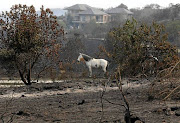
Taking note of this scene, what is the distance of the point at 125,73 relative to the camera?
18250mm

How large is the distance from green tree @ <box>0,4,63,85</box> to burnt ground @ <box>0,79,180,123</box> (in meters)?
3.14

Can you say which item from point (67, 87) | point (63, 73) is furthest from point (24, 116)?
point (63, 73)

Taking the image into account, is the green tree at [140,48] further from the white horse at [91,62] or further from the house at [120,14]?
the house at [120,14]

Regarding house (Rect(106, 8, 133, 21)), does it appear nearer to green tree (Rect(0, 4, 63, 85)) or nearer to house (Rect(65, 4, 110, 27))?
house (Rect(65, 4, 110, 27))

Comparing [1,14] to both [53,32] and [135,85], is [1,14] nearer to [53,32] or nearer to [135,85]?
[53,32]

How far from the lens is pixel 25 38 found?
15734 millimetres

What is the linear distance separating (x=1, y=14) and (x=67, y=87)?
19.2 feet

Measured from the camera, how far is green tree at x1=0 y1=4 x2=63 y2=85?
15.9m

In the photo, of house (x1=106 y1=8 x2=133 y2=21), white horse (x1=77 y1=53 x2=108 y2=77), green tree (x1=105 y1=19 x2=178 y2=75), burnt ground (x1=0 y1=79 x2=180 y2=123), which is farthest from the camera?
house (x1=106 y1=8 x2=133 y2=21)

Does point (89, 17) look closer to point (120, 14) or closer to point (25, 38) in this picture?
point (120, 14)

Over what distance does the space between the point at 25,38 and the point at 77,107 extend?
6999mm

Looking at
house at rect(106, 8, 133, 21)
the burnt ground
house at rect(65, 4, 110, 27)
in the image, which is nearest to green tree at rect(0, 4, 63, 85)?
the burnt ground

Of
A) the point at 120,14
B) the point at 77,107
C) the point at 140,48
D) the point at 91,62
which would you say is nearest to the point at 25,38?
the point at 140,48

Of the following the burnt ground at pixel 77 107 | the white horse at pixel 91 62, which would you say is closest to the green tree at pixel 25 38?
the burnt ground at pixel 77 107
